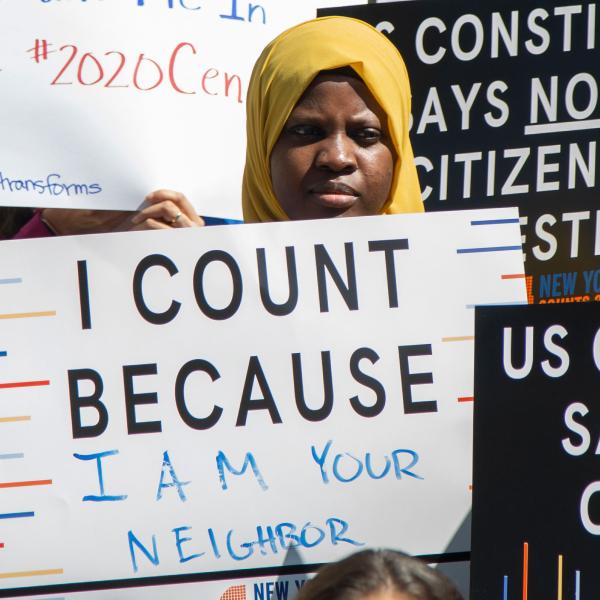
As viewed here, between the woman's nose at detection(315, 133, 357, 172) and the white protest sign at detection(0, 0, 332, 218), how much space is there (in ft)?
1.79

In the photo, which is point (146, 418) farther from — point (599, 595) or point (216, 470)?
point (599, 595)

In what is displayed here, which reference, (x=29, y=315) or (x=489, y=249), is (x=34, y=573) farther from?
(x=489, y=249)

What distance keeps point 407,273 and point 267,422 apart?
1.10 ft

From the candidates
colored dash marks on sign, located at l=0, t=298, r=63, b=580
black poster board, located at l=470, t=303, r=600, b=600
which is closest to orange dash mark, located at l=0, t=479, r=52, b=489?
colored dash marks on sign, located at l=0, t=298, r=63, b=580

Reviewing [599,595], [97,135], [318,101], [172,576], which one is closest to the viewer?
[599,595]

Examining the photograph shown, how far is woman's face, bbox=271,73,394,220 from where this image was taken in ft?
7.76

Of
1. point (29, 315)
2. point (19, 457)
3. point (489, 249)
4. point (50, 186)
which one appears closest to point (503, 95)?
point (489, 249)

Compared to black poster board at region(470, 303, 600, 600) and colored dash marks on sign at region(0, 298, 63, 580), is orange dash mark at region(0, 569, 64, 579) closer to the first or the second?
colored dash marks on sign at region(0, 298, 63, 580)

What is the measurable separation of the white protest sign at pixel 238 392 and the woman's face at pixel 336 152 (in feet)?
0.92

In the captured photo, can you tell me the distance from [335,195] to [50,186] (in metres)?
0.74

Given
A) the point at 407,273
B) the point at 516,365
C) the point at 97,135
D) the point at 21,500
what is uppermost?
the point at 97,135

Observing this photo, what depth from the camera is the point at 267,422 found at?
204cm

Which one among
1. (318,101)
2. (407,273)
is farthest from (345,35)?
(407,273)

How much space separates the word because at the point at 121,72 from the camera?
284 centimetres
